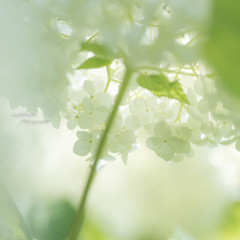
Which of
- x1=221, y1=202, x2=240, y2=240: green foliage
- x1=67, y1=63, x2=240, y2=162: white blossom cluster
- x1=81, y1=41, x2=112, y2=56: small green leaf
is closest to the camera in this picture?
x1=81, y1=41, x2=112, y2=56: small green leaf

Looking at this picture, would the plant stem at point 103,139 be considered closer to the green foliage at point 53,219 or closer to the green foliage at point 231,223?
the green foliage at point 53,219

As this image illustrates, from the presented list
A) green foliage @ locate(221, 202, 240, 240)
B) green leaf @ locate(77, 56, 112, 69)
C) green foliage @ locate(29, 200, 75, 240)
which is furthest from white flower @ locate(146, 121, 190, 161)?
green foliage @ locate(221, 202, 240, 240)

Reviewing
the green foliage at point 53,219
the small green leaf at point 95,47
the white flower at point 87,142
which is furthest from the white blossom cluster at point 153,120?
the green foliage at point 53,219

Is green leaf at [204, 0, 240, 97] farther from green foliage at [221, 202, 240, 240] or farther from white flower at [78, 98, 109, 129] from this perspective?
green foliage at [221, 202, 240, 240]

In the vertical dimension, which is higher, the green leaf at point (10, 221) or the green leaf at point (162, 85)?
the green leaf at point (162, 85)

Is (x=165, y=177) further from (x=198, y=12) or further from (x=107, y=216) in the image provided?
(x=198, y=12)

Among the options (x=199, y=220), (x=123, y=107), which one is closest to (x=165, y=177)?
(x=199, y=220)
